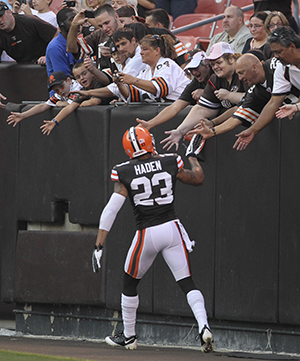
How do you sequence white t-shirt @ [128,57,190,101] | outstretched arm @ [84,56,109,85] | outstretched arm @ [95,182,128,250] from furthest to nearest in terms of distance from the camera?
outstretched arm @ [84,56,109,85]
white t-shirt @ [128,57,190,101]
outstretched arm @ [95,182,128,250]

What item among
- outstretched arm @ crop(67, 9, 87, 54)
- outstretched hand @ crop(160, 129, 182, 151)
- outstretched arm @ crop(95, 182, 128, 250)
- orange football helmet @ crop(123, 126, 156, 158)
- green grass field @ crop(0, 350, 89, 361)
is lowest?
→ green grass field @ crop(0, 350, 89, 361)

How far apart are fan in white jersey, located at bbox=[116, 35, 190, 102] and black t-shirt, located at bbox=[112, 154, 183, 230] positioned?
123cm

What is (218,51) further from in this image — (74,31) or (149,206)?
(74,31)

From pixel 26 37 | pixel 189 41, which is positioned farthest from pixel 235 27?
pixel 26 37

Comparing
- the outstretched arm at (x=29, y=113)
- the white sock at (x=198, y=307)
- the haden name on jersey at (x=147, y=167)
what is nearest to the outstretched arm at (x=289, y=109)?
the haden name on jersey at (x=147, y=167)

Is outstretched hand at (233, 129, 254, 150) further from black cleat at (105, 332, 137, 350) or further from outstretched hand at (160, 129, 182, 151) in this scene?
black cleat at (105, 332, 137, 350)

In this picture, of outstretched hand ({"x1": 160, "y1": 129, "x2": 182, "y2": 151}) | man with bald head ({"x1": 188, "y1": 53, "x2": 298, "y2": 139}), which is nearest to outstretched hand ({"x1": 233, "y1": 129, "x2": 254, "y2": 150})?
man with bald head ({"x1": 188, "y1": 53, "x2": 298, "y2": 139})

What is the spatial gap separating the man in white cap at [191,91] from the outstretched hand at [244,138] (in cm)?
81

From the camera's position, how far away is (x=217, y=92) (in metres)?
A: 7.02

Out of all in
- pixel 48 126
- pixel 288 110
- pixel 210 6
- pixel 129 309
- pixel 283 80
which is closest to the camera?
pixel 288 110

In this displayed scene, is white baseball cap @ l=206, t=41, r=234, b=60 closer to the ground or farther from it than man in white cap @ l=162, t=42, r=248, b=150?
farther from it

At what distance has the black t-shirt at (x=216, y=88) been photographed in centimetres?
720

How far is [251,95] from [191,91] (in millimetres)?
914

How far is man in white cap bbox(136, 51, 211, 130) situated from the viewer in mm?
7430
